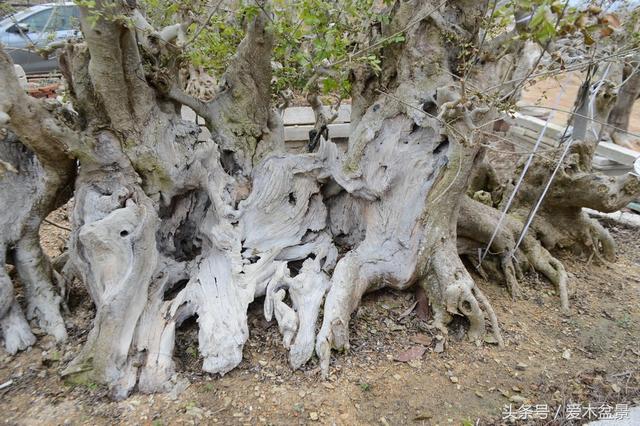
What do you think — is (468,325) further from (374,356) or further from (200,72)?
(200,72)

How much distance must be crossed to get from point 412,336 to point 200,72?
18.7ft

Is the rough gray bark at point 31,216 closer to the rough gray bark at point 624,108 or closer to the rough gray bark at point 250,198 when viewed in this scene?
the rough gray bark at point 250,198

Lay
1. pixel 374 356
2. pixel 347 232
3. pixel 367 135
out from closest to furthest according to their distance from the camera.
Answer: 1. pixel 374 356
2. pixel 367 135
3. pixel 347 232

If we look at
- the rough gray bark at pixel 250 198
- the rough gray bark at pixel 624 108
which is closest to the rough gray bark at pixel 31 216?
the rough gray bark at pixel 250 198

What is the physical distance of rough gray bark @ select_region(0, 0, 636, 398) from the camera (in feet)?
10.0

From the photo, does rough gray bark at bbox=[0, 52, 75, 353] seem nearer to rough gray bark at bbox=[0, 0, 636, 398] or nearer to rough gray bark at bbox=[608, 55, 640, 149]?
rough gray bark at bbox=[0, 0, 636, 398]

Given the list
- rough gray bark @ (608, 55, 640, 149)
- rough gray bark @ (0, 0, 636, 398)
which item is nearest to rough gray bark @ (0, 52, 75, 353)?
rough gray bark @ (0, 0, 636, 398)

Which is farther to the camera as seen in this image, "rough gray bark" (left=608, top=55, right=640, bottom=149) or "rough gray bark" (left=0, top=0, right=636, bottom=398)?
"rough gray bark" (left=608, top=55, right=640, bottom=149)

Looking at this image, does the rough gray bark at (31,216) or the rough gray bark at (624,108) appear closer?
Result: the rough gray bark at (31,216)

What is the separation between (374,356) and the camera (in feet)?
10.6

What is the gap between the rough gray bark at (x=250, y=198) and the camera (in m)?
3.05

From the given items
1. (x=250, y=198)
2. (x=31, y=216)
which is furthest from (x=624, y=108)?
(x=31, y=216)

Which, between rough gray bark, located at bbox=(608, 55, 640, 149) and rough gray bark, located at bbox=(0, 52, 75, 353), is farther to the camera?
rough gray bark, located at bbox=(608, 55, 640, 149)

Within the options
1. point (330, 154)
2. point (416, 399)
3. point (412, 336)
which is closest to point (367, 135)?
point (330, 154)
